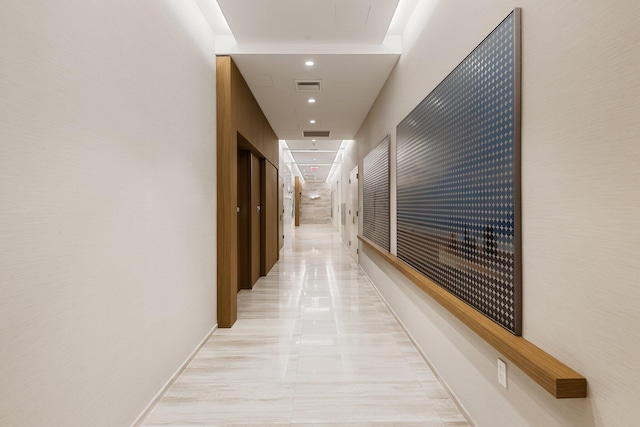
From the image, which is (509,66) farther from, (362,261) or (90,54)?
(362,261)

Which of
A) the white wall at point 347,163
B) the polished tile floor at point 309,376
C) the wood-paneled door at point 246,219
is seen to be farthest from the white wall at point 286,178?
the polished tile floor at point 309,376

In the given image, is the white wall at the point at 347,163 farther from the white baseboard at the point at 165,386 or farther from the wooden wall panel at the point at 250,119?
the white baseboard at the point at 165,386

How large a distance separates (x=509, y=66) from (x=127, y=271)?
2.45 metres

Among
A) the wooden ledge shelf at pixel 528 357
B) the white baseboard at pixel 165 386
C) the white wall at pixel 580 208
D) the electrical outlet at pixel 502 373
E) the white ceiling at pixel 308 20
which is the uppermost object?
the white ceiling at pixel 308 20

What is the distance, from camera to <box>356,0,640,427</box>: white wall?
1020 mm

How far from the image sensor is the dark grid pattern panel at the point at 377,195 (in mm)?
4391

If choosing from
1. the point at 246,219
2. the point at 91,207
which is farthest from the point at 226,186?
the point at 91,207

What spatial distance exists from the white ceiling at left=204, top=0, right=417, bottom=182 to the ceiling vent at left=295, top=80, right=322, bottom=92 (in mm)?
70

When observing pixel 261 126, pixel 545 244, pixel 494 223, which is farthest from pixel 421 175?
pixel 261 126

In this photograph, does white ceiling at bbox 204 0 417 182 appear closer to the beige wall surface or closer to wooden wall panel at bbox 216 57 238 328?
wooden wall panel at bbox 216 57 238 328

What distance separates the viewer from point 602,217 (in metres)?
1.11

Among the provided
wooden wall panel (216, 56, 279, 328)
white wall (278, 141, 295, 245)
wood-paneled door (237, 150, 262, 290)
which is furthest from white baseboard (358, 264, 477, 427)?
white wall (278, 141, 295, 245)

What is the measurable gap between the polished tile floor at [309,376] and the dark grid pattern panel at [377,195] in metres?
1.13

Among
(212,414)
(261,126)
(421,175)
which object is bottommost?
Result: (212,414)
